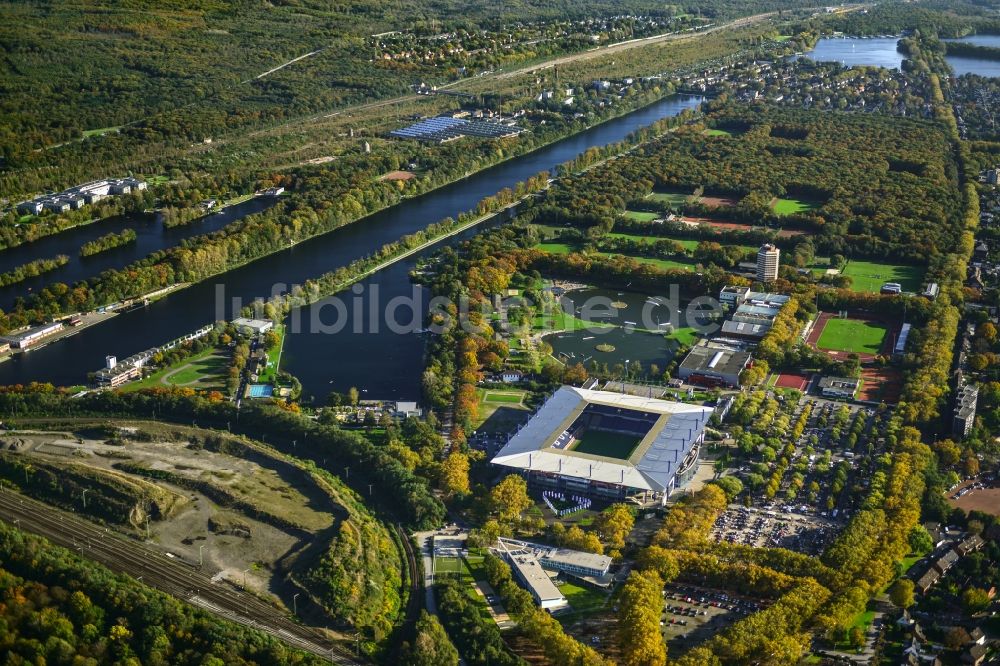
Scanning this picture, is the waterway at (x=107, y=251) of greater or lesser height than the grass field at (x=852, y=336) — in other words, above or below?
above

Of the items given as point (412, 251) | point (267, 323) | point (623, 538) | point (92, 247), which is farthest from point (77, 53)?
point (623, 538)

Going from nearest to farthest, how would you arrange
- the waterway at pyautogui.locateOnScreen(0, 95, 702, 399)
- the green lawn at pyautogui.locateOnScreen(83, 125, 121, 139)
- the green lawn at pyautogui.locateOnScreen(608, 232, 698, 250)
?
the waterway at pyautogui.locateOnScreen(0, 95, 702, 399), the green lawn at pyautogui.locateOnScreen(608, 232, 698, 250), the green lawn at pyautogui.locateOnScreen(83, 125, 121, 139)

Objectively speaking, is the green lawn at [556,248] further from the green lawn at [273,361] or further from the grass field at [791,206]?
the green lawn at [273,361]

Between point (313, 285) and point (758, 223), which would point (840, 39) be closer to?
point (758, 223)

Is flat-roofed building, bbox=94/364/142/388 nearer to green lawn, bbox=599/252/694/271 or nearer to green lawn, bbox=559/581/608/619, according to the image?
green lawn, bbox=559/581/608/619

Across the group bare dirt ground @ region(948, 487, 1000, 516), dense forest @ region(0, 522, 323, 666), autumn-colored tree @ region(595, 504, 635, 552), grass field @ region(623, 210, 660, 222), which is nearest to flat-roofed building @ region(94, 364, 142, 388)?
dense forest @ region(0, 522, 323, 666)

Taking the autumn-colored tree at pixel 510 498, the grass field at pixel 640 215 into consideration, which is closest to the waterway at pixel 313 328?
the autumn-colored tree at pixel 510 498
